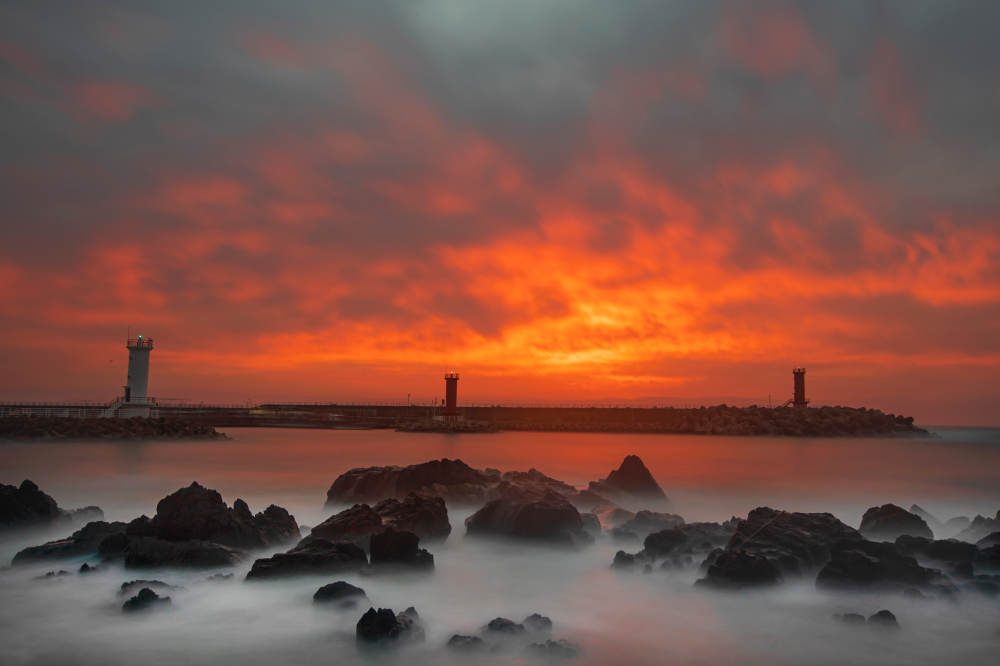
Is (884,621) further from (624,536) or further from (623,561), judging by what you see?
(624,536)

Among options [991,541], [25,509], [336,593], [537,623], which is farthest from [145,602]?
[991,541]

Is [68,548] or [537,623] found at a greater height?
[68,548]

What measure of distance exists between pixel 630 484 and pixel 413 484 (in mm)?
4262

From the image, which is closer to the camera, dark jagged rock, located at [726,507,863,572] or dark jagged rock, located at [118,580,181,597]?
dark jagged rock, located at [118,580,181,597]

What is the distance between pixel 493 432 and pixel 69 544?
45.9 metres

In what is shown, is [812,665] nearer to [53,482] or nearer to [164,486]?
[164,486]

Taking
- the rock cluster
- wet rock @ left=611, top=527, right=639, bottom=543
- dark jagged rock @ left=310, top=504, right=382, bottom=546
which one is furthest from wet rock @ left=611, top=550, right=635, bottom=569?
the rock cluster

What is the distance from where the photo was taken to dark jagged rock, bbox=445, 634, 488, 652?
4.47 metres

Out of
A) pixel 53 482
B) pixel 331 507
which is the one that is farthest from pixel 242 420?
pixel 331 507

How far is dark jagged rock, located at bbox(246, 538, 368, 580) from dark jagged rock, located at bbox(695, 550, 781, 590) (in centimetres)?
343

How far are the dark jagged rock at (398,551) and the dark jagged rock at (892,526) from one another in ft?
18.3

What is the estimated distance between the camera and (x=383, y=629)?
14.7ft

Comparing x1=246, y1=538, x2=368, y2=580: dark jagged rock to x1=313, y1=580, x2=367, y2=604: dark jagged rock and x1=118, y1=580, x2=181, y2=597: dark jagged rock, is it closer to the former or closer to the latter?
x1=313, y1=580, x2=367, y2=604: dark jagged rock

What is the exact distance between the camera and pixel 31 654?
14.8 feet
